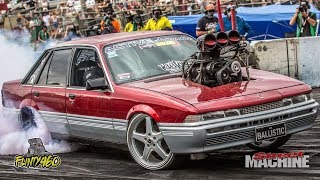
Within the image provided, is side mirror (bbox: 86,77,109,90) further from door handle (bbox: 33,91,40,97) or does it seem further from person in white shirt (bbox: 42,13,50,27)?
person in white shirt (bbox: 42,13,50,27)

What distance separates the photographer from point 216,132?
6.38 meters

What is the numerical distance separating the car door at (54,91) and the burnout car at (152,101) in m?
0.01

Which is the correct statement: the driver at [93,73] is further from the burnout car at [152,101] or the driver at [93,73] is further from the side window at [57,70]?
the side window at [57,70]

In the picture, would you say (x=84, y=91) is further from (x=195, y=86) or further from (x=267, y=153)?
(x=267, y=153)

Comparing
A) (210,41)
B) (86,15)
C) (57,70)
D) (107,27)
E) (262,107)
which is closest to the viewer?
(262,107)

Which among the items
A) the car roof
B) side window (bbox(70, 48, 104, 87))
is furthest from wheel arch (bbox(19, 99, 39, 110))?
the car roof

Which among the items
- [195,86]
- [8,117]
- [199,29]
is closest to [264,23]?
[199,29]

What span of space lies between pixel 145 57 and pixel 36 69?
6.27 ft

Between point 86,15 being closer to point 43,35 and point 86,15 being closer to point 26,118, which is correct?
point 43,35

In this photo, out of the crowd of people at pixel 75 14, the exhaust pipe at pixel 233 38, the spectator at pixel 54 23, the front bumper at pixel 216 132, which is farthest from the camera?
the spectator at pixel 54 23

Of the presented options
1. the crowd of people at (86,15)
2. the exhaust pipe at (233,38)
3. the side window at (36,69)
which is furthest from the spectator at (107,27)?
the exhaust pipe at (233,38)

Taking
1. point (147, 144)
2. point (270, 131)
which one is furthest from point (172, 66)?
point (270, 131)

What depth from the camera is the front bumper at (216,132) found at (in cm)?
636

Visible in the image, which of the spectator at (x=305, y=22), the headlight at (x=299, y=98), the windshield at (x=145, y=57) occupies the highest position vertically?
the windshield at (x=145, y=57)
